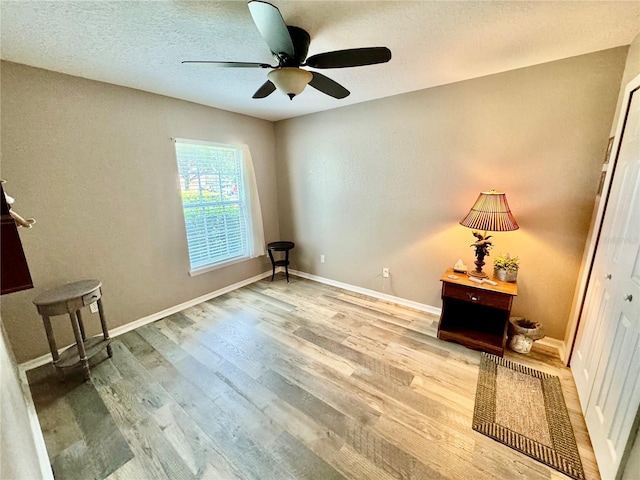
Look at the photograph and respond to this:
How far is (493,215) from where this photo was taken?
2066mm

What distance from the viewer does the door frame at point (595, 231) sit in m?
1.66

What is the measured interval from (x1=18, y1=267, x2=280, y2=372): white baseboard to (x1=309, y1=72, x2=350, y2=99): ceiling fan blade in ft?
9.10

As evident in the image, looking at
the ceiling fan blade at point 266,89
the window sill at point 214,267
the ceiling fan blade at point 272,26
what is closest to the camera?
the ceiling fan blade at point 272,26

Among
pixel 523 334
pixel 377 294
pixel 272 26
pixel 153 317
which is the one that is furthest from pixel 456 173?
pixel 153 317

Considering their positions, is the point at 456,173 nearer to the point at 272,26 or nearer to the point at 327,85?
the point at 327,85

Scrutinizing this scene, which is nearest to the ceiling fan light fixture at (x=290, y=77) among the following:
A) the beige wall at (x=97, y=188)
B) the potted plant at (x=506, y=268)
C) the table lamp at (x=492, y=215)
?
the table lamp at (x=492, y=215)

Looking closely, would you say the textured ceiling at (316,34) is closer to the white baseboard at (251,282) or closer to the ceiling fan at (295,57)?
the ceiling fan at (295,57)

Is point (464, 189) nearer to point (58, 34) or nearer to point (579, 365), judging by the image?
point (579, 365)

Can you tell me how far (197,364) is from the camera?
2119 millimetres

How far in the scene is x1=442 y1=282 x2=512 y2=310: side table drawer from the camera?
2.07 meters

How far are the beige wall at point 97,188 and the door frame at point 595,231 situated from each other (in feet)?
11.8

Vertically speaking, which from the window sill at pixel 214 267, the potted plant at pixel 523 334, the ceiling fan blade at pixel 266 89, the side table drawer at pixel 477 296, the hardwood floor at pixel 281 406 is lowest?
the hardwood floor at pixel 281 406

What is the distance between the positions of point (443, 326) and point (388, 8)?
2.47 meters

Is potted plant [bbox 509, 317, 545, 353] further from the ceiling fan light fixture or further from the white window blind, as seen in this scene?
the white window blind
